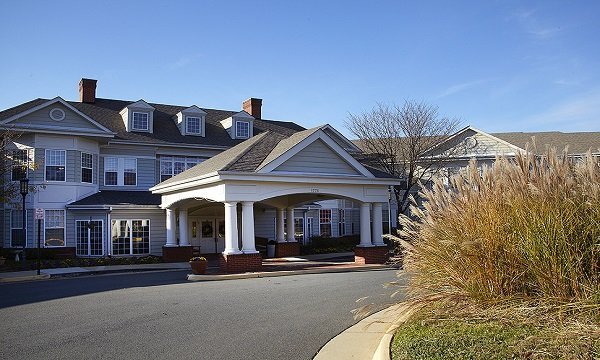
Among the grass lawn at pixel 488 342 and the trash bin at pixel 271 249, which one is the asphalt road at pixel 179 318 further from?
the trash bin at pixel 271 249

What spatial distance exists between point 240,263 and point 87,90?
60.4 ft

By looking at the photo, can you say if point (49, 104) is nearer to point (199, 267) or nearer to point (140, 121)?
point (140, 121)

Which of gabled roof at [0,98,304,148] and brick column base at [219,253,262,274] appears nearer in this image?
brick column base at [219,253,262,274]

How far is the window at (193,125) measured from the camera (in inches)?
1284

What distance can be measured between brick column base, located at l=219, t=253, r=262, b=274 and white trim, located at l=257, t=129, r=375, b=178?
9.94 feet

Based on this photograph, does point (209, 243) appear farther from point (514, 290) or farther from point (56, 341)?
point (514, 290)

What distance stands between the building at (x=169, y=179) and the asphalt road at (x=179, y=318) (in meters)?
4.66

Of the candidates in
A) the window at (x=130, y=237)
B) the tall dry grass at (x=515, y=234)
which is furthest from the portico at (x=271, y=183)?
the tall dry grass at (x=515, y=234)

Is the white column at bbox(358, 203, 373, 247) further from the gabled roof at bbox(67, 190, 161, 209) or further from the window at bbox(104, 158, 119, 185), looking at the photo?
the window at bbox(104, 158, 119, 185)

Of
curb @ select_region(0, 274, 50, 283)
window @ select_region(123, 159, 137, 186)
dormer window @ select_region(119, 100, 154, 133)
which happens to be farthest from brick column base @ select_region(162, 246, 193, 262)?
dormer window @ select_region(119, 100, 154, 133)

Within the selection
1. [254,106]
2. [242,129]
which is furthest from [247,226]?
[254,106]

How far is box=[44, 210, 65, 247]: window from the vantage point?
87.8ft

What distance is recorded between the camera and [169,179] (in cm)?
2628

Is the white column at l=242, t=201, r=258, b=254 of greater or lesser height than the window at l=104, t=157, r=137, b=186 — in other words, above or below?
below
